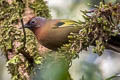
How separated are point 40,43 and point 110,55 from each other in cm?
256

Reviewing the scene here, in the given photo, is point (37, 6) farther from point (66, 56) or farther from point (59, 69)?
point (59, 69)

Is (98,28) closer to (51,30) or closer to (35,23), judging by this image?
(51,30)

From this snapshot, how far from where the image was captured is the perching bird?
393 cm

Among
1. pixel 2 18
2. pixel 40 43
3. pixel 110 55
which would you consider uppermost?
pixel 2 18

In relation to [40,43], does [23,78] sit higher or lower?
lower

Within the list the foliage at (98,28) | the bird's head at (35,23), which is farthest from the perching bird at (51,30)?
the foliage at (98,28)

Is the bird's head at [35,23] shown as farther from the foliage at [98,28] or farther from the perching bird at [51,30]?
the foliage at [98,28]

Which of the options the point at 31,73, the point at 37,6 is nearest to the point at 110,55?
the point at 37,6

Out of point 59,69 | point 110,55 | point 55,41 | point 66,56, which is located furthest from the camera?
point 110,55

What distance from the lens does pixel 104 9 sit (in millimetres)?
3100

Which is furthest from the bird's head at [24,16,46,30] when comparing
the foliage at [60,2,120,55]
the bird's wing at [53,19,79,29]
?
the foliage at [60,2,120,55]

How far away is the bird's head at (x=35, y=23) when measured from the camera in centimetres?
410

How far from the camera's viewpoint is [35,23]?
165 inches

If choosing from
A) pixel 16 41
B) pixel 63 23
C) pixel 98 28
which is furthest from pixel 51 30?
pixel 98 28
